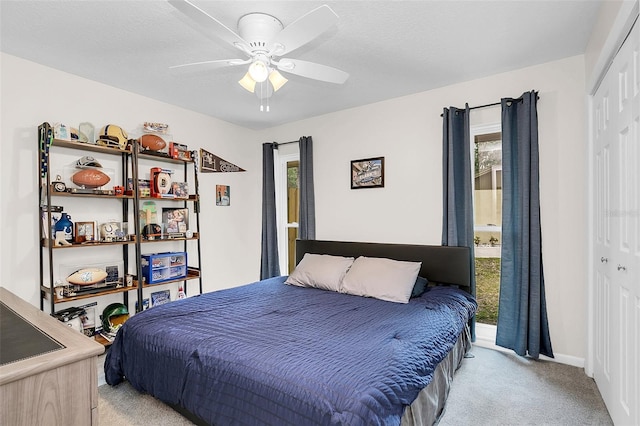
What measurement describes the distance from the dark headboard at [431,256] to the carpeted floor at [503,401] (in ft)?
2.57

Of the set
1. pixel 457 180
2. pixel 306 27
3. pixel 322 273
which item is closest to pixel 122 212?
pixel 322 273

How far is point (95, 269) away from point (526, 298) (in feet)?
12.4

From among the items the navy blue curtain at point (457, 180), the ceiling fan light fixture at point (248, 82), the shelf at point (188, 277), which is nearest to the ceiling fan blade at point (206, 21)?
the ceiling fan light fixture at point (248, 82)

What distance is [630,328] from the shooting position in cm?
171

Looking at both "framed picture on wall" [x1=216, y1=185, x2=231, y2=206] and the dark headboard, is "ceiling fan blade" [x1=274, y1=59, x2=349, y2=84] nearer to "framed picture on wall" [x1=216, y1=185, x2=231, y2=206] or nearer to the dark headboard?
the dark headboard

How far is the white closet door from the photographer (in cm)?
163

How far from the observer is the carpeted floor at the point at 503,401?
6.67 feet

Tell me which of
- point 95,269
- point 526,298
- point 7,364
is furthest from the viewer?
point 95,269

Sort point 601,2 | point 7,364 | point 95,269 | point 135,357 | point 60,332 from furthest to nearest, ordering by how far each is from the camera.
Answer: point 95,269, point 135,357, point 601,2, point 60,332, point 7,364

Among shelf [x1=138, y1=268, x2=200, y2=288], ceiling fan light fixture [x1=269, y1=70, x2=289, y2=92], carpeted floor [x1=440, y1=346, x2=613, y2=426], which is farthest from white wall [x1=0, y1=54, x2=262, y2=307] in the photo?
carpeted floor [x1=440, y1=346, x2=613, y2=426]

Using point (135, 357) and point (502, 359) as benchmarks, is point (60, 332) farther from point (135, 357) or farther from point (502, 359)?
point (502, 359)

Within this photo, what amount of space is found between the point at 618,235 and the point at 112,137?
3.95m

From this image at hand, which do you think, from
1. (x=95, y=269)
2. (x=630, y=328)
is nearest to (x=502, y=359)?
(x=630, y=328)

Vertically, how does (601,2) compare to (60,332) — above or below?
above
